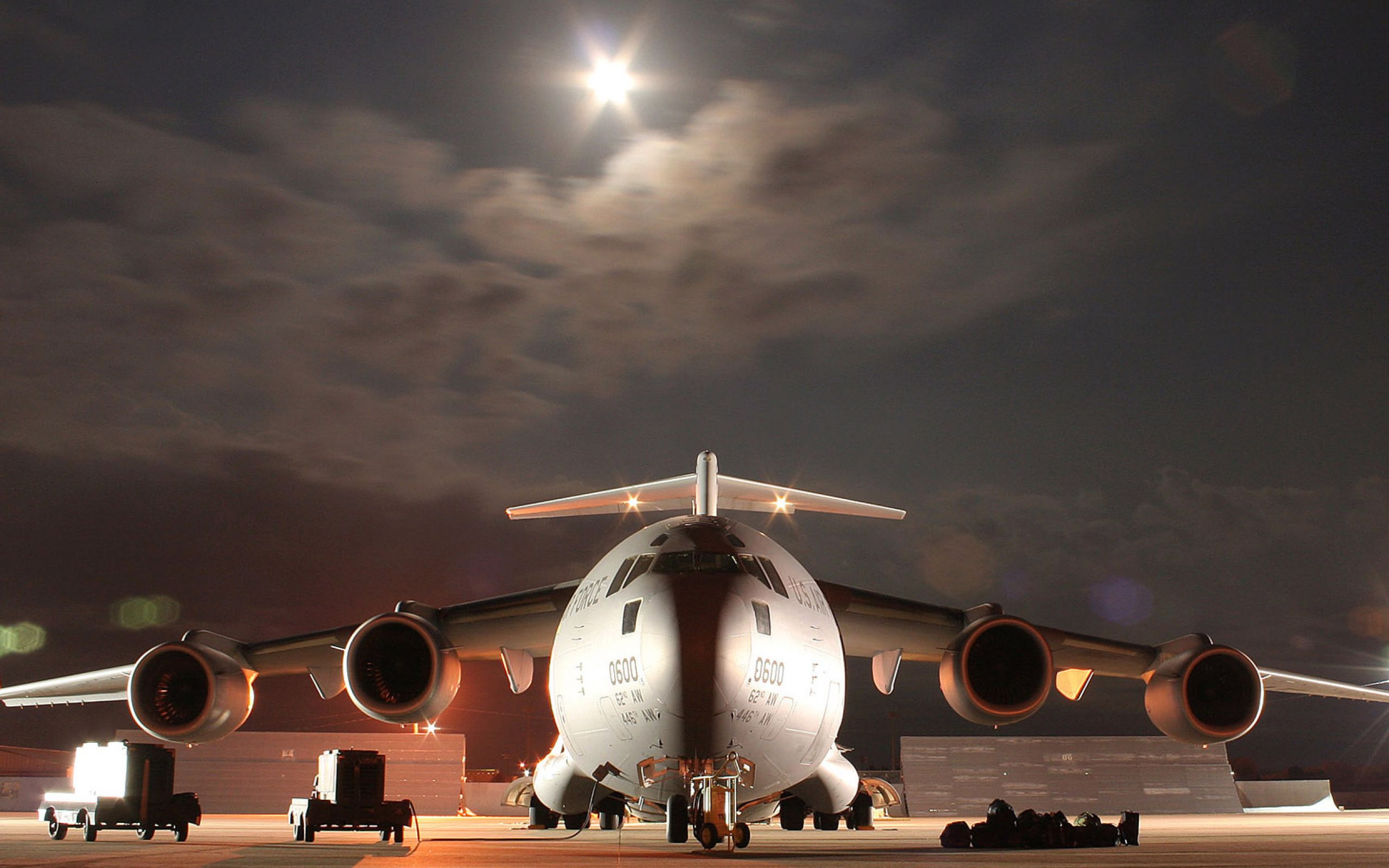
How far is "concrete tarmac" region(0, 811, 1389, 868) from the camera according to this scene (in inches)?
357

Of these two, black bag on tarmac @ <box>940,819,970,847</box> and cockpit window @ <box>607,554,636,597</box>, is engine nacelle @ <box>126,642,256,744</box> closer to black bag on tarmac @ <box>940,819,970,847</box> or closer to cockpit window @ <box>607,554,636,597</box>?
cockpit window @ <box>607,554,636,597</box>

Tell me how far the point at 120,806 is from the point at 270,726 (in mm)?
53541

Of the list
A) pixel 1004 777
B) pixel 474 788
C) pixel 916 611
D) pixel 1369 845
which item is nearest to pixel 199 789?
pixel 474 788

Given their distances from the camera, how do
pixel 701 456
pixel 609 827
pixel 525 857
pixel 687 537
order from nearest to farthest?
pixel 525 857
pixel 687 537
pixel 701 456
pixel 609 827

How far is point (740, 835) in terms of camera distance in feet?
36.1

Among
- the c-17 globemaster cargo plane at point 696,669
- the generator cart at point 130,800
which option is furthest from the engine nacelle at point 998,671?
the generator cart at point 130,800

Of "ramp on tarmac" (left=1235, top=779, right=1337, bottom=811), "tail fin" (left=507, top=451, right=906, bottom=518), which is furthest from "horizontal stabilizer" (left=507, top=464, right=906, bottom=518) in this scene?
"ramp on tarmac" (left=1235, top=779, right=1337, bottom=811)

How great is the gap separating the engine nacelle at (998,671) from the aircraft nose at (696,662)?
15.6 feet

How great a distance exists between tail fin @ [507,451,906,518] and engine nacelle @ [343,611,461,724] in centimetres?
329

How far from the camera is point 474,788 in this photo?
3928 cm

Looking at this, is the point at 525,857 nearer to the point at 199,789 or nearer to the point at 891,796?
the point at 891,796

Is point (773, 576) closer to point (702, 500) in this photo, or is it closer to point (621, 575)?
point (621, 575)

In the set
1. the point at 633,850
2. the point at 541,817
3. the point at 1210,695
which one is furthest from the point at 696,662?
the point at 541,817

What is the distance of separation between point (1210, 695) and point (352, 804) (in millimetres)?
11568
